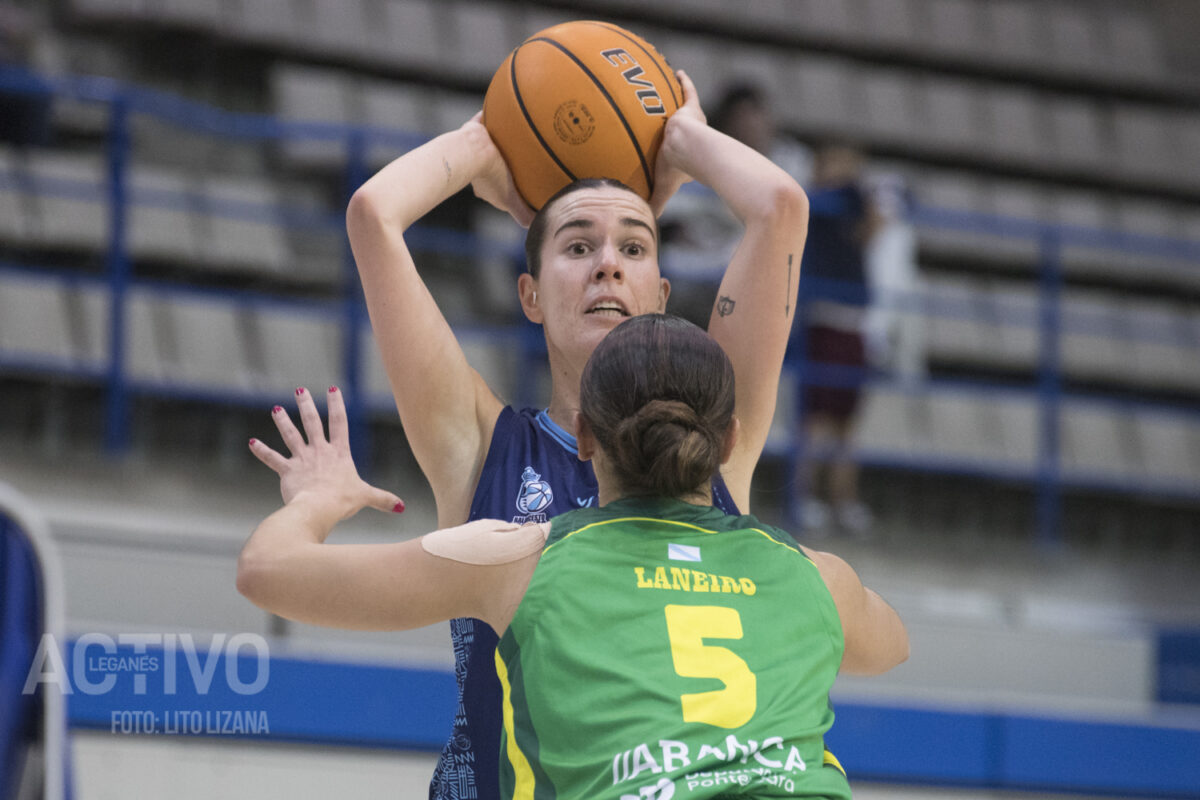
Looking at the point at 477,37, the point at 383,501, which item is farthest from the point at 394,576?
the point at 477,37

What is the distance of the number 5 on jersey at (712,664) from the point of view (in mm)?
1602

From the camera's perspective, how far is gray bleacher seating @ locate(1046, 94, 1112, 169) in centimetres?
859

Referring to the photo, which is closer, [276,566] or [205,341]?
[276,566]

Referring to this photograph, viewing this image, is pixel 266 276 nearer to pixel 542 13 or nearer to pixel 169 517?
pixel 169 517

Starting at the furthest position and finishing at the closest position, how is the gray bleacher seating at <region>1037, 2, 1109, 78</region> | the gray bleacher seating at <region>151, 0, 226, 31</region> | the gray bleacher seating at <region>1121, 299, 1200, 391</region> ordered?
the gray bleacher seating at <region>1037, 2, 1109, 78</region>, the gray bleacher seating at <region>1121, 299, 1200, 391</region>, the gray bleacher seating at <region>151, 0, 226, 31</region>

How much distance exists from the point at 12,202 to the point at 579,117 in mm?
3606

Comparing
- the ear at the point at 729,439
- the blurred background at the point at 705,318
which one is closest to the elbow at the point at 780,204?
the ear at the point at 729,439

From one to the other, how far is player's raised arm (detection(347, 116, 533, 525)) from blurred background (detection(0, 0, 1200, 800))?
608 mm

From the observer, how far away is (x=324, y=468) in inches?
75.3

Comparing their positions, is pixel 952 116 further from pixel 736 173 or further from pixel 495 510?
pixel 495 510

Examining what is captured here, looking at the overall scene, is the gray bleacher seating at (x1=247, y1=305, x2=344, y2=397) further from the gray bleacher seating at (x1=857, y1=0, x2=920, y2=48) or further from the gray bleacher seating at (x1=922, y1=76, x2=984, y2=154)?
the gray bleacher seating at (x1=857, y1=0, x2=920, y2=48)

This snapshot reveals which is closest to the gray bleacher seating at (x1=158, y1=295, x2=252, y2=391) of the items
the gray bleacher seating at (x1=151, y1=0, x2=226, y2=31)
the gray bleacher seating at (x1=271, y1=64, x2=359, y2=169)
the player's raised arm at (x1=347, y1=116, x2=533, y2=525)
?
the gray bleacher seating at (x1=271, y1=64, x2=359, y2=169)

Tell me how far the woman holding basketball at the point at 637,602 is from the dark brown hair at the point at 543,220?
0.67m

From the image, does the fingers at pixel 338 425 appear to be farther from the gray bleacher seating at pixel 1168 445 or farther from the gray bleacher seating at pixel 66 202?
the gray bleacher seating at pixel 1168 445
